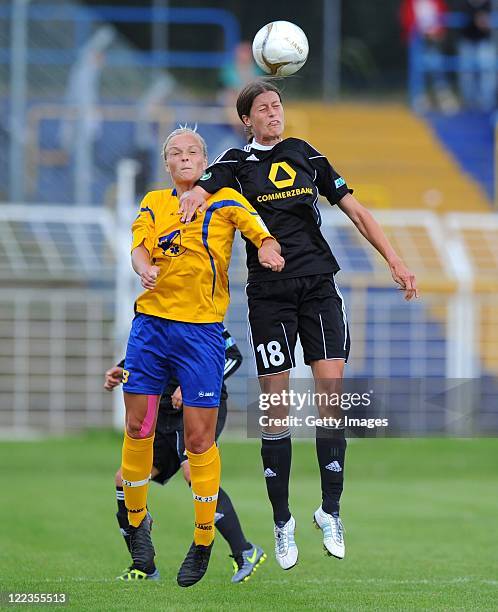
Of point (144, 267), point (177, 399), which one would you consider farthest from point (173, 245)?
point (177, 399)

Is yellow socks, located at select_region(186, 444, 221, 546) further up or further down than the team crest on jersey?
further down

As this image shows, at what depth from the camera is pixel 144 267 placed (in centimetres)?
750

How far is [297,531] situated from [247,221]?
3.99 metres

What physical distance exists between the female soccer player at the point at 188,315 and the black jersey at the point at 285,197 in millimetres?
236

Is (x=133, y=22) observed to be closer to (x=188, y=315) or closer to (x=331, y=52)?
(x=331, y=52)

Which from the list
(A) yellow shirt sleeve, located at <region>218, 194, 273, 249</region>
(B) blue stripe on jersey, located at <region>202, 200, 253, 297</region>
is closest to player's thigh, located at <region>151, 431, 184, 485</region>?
(B) blue stripe on jersey, located at <region>202, 200, 253, 297</region>

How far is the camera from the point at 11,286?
686 inches

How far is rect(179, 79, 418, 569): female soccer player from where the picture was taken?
7.93m

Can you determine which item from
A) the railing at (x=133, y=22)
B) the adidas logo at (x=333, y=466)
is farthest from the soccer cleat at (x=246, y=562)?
the railing at (x=133, y=22)

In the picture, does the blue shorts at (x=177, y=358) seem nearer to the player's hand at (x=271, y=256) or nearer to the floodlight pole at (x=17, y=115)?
the player's hand at (x=271, y=256)

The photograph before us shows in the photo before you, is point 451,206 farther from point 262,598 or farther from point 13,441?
point 262,598

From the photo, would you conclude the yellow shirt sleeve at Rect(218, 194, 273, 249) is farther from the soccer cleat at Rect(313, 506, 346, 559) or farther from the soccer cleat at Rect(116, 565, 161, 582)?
the soccer cleat at Rect(116, 565, 161, 582)

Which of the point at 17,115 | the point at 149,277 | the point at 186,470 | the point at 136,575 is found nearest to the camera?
the point at 149,277

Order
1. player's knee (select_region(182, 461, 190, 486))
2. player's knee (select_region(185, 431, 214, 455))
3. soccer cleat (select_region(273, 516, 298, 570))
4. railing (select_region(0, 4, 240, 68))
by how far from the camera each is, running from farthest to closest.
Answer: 1. railing (select_region(0, 4, 240, 68))
2. player's knee (select_region(182, 461, 190, 486))
3. soccer cleat (select_region(273, 516, 298, 570))
4. player's knee (select_region(185, 431, 214, 455))
